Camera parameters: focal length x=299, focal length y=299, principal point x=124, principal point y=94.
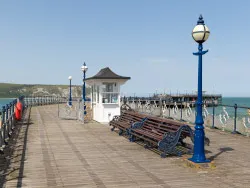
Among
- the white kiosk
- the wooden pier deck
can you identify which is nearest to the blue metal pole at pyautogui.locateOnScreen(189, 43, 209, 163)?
the wooden pier deck

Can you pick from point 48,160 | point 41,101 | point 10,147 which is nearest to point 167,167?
point 48,160

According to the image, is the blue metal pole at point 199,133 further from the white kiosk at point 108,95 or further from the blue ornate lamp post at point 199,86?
the white kiosk at point 108,95

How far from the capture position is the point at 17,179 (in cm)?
630

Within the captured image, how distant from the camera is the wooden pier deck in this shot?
616cm

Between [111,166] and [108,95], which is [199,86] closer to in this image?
[111,166]

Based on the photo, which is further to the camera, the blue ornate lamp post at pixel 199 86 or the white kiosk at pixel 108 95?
the white kiosk at pixel 108 95

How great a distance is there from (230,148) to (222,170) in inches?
120

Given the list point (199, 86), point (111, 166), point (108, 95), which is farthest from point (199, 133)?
point (108, 95)

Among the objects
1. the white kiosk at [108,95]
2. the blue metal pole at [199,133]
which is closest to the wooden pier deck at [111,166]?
the blue metal pole at [199,133]

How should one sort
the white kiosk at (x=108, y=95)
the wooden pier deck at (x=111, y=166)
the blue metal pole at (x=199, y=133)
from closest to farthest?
the wooden pier deck at (x=111, y=166) → the blue metal pole at (x=199, y=133) → the white kiosk at (x=108, y=95)

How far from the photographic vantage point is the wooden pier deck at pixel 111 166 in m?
6.16

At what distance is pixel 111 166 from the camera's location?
749 centimetres

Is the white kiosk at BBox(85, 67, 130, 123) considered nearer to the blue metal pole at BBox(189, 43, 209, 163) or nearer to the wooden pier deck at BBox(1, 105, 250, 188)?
the wooden pier deck at BBox(1, 105, 250, 188)

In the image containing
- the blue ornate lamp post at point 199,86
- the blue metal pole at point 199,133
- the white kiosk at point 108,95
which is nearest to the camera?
the blue ornate lamp post at point 199,86
